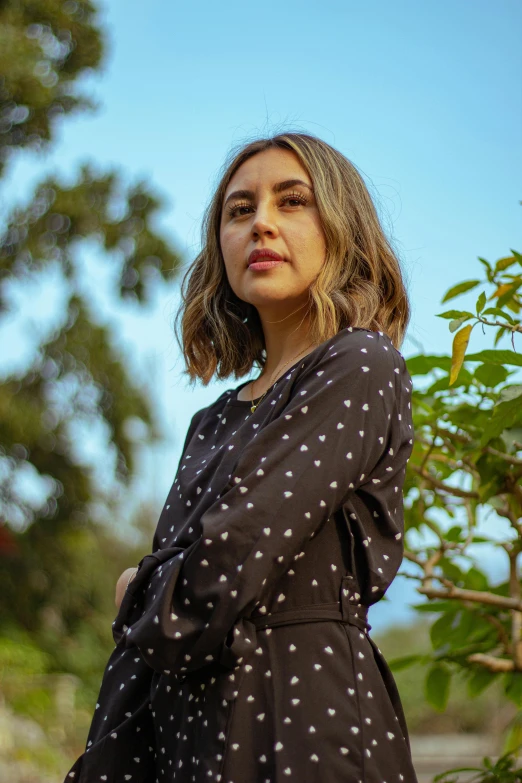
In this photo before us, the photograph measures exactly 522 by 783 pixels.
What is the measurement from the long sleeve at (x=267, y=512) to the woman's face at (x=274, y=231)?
0.23 metres

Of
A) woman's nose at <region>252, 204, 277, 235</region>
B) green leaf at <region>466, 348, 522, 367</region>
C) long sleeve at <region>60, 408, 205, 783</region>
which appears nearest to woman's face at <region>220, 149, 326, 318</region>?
woman's nose at <region>252, 204, 277, 235</region>

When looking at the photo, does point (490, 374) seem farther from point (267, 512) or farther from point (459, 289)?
point (267, 512)

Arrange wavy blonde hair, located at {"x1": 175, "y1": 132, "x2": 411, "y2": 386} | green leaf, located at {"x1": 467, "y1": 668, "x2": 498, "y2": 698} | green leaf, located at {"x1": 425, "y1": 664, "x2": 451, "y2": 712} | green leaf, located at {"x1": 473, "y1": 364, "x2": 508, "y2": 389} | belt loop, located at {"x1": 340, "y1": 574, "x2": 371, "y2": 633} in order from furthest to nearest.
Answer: green leaf, located at {"x1": 425, "y1": 664, "x2": 451, "y2": 712}, green leaf, located at {"x1": 467, "y1": 668, "x2": 498, "y2": 698}, green leaf, located at {"x1": 473, "y1": 364, "x2": 508, "y2": 389}, wavy blonde hair, located at {"x1": 175, "y1": 132, "x2": 411, "y2": 386}, belt loop, located at {"x1": 340, "y1": 574, "x2": 371, "y2": 633}

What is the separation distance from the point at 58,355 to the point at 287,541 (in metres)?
8.24

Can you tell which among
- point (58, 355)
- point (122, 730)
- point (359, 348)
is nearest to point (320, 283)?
point (359, 348)

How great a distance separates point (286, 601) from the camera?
50.0 inches

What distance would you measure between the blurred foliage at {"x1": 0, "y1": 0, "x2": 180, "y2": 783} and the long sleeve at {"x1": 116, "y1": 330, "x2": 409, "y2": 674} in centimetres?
746

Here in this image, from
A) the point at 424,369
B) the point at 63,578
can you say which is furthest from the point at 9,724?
the point at 424,369

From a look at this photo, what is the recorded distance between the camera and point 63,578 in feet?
33.0

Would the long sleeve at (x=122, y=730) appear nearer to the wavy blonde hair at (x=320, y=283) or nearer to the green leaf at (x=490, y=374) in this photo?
the wavy blonde hair at (x=320, y=283)

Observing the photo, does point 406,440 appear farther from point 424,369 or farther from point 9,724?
point 9,724

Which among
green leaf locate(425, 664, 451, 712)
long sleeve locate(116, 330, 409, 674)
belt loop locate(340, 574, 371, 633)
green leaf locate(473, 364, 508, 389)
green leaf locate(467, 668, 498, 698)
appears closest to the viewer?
long sleeve locate(116, 330, 409, 674)

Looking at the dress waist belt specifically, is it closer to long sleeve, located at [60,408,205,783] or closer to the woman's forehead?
long sleeve, located at [60,408,205,783]

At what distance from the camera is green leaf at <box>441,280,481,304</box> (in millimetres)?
1763
